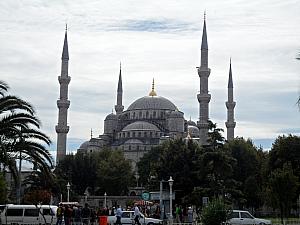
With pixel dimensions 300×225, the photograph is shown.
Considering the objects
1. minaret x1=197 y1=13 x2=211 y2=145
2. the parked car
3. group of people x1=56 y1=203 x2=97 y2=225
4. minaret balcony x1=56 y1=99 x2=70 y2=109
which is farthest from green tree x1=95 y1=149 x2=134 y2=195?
group of people x1=56 y1=203 x2=97 y2=225

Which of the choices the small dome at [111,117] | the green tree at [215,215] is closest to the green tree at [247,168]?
the green tree at [215,215]

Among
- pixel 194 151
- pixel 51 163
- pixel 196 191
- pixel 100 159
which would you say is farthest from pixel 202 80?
pixel 51 163

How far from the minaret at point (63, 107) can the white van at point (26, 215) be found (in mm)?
48595

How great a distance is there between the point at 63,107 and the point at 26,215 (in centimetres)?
4987

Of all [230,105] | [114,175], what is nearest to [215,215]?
[114,175]

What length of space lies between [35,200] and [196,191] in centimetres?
1238

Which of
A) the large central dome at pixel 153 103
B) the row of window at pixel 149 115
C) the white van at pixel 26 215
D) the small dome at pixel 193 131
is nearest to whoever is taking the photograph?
the white van at pixel 26 215

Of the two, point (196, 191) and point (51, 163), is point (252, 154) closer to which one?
point (196, 191)

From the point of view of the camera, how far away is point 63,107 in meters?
77.1

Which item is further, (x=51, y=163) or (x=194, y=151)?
(x=194, y=151)

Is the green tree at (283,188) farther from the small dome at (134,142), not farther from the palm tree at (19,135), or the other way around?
the small dome at (134,142)

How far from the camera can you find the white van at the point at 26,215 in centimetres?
2759

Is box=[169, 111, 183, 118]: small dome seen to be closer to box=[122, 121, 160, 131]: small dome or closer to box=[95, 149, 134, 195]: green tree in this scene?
box=[122, 121, 160, 131]: small dome

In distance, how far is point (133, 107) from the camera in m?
106
